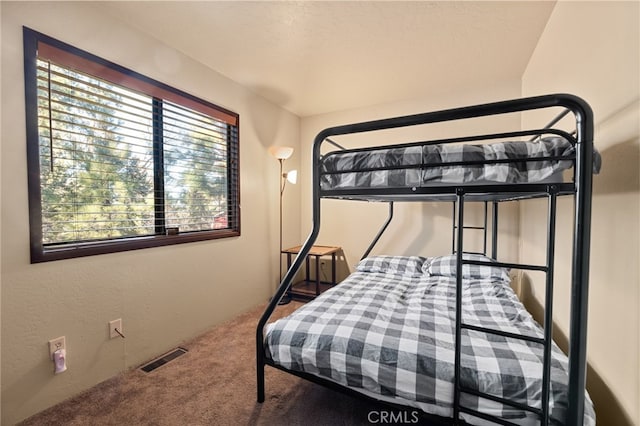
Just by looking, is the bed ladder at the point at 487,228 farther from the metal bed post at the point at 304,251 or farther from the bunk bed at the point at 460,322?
the metal bed post at the point at 304,251

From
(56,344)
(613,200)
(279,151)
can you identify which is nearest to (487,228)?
(613,200)

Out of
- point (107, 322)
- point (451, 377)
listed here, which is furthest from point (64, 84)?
point (451, 377)

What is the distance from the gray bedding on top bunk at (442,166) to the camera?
1003 millimetres

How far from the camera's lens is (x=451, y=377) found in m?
1.02

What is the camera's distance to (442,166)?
1.13 meters

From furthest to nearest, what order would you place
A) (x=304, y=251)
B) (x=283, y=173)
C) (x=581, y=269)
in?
(x=283, y=173) < (x=304, y=251) < (x=581, y=269)

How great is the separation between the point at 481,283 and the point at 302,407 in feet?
4.87

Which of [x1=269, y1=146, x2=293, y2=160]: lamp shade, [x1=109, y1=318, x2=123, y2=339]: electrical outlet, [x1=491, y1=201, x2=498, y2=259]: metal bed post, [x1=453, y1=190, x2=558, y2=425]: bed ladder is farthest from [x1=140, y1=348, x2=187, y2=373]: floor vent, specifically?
[x1=491, y1=201, x2=498, y2=259]: metal bed post

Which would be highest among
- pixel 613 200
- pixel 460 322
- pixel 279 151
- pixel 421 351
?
pixel 279 151

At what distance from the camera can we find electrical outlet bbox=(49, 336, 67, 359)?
1.42 meters

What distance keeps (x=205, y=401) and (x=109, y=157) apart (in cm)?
155

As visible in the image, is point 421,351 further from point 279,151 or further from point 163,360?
point 279,151

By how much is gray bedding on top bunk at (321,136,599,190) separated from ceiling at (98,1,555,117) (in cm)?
101

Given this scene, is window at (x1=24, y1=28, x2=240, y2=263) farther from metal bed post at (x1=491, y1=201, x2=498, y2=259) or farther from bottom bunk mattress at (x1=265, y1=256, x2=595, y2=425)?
metal bed post at (x1=491, y1=201, x2=498, y2=259)
